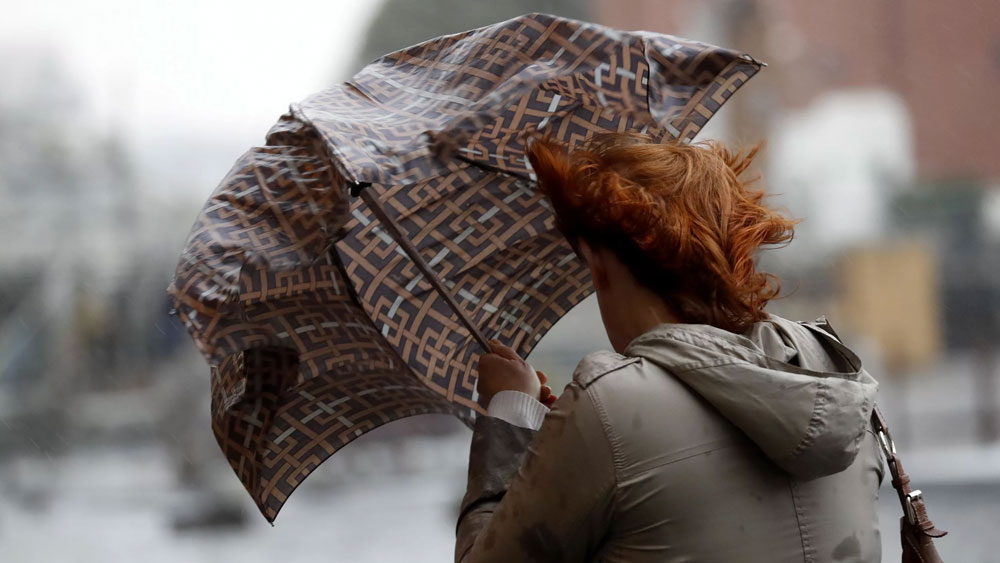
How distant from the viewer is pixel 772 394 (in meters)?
1.18

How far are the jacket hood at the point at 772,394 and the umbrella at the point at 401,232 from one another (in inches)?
16.3

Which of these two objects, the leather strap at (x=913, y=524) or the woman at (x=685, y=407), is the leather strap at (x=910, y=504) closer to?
the leather strap at (x=913, y=524)

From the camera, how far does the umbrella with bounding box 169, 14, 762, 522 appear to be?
1424 millimetres

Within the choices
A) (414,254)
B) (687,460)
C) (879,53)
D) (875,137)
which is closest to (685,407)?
(687,460)

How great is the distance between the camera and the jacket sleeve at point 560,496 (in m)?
1.19

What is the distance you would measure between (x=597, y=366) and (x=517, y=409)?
37cm

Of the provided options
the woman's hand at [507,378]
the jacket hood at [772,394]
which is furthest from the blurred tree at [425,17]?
the jacket hood at [772,394]

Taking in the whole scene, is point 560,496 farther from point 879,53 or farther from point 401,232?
point 879,53

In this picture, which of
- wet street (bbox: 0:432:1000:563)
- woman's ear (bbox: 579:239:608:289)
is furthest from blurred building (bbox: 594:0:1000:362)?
woman's ear (bbox: 579:239:608:289)

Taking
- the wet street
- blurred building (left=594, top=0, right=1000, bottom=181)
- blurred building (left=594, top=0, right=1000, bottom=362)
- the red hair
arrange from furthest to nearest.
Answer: blurred building (left=594, top=0, right=1000, bottom=181), blurred building (left=594, top=0, right=1000, bottom=362), the wet street, the red hair

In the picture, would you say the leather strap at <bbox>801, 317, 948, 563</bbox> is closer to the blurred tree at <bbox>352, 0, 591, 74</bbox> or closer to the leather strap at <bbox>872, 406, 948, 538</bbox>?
the leather strap at <bbox>872, 406, 948, 538</bbox>

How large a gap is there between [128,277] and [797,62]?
6.80 meters

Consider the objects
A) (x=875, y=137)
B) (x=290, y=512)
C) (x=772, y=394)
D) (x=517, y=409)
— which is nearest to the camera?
(x=772, y=394)

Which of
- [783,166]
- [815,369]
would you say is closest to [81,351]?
[783,166]
